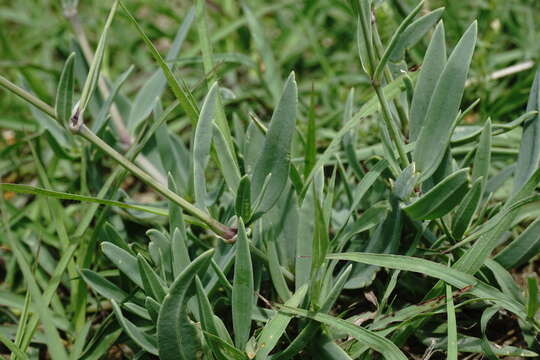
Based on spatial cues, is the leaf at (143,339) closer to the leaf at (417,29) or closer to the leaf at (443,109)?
the leaf at (443,109)

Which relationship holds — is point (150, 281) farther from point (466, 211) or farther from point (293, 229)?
point (466, 211)

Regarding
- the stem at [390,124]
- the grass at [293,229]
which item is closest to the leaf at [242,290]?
the grass at [293,229]

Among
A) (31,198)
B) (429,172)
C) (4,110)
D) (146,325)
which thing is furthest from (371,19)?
(4,110)

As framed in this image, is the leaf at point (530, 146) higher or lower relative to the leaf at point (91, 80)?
lower

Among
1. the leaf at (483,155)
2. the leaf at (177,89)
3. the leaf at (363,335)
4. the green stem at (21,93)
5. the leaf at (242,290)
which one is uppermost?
the green stem at (21,93)

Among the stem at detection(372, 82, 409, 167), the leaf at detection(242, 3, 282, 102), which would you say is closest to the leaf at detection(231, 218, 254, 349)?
the stem at detection(372, 82, 409, 167)

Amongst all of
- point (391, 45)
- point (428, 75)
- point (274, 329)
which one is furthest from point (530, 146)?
point (274, 329)

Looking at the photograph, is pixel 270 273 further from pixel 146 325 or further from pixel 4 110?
pixel 4 110

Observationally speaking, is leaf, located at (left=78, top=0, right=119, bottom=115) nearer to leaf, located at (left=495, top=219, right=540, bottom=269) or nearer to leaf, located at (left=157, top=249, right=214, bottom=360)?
leaf, located at (left=157, top=249, right=214, bottom=360)
